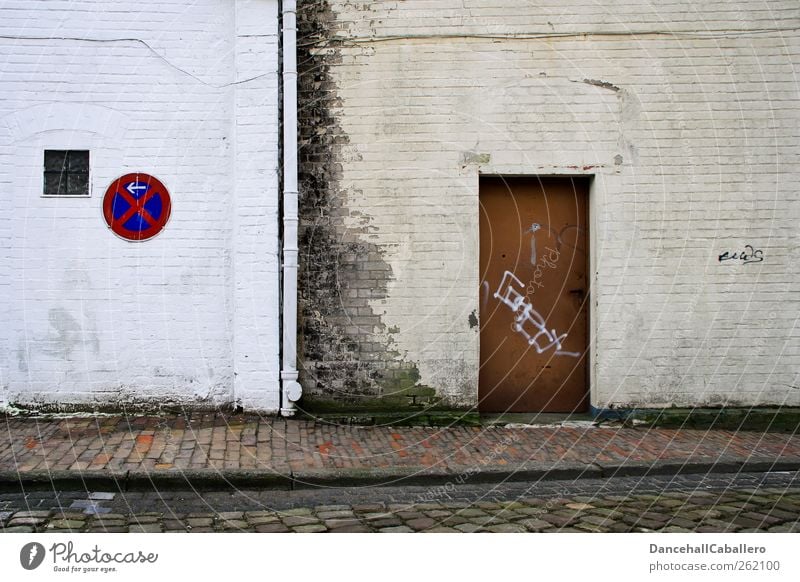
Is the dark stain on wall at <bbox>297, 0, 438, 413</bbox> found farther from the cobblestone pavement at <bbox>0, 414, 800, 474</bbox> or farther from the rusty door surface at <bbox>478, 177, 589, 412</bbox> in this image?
the rusty door surface at <bbox>478, 177, 589, 412</bbox>

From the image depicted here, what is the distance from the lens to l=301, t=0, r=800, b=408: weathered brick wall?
321 inches

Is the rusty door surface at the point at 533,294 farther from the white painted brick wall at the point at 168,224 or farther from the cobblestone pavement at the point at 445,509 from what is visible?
the white painted brick wall at the point at 168,224

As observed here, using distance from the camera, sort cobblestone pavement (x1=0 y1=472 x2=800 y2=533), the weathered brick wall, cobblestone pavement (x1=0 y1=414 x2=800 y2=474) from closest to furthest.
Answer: cobblestone pavement (x1=0 y1=472 x2=800 y2=533), cobblestone pavement (x1=0 y1=414 x2=800 y2=474), the weathered brick wall

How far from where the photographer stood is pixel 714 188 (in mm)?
8180

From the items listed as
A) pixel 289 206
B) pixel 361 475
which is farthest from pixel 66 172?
pixel 361 475

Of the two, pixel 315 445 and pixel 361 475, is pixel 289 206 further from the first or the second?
pixel 361 475

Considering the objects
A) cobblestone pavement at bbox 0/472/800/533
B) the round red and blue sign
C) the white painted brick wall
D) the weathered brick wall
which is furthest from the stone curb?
the round red and blue sign

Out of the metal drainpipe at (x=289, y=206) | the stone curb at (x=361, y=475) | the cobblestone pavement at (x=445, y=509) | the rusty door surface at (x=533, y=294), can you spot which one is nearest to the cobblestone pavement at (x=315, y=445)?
the stone curb at (x=361, y=475)

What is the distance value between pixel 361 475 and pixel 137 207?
412cm

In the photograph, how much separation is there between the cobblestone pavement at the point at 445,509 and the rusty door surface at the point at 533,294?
220 cm

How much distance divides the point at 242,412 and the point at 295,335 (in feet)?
3.40

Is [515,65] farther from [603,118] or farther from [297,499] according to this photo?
[297,499]

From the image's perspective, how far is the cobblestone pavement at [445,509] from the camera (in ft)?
16.5

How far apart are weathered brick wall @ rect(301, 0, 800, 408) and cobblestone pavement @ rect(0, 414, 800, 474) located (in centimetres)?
68
